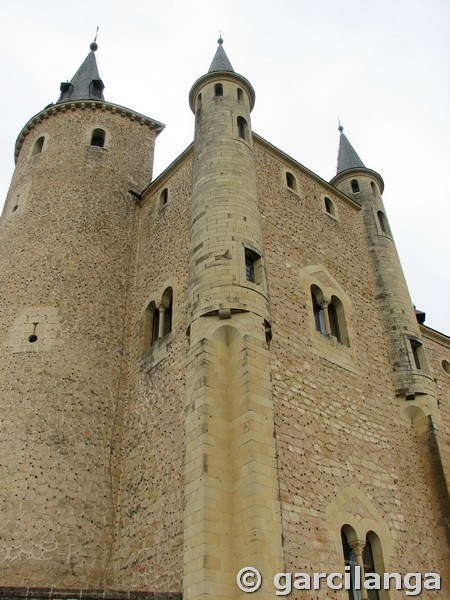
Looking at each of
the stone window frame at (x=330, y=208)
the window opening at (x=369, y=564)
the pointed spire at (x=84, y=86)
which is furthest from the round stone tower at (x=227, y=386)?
the pointed spire at (x=84, y=86)

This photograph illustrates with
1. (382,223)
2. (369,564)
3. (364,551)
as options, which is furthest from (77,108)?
(369,564)

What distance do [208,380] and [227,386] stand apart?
410 millimetres

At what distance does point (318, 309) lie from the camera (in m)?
14.2

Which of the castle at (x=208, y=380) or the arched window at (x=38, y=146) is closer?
the castle at (x=208, y=380)

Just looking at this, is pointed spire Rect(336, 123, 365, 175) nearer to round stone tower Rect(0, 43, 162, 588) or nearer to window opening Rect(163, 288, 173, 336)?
round stone tower Rect(0, 43, 162, 588)

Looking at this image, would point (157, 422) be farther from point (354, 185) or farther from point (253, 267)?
point (354, 185)

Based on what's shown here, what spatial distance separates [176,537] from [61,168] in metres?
Result: 11.0

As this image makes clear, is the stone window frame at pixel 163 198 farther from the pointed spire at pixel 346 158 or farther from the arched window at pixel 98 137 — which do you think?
the pointed spire at pixel 346 158

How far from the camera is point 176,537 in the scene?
9.93 meters

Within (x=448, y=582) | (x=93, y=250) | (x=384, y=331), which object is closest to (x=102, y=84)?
(x=93, y=250)

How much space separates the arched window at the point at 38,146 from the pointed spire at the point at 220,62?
18.7 feet

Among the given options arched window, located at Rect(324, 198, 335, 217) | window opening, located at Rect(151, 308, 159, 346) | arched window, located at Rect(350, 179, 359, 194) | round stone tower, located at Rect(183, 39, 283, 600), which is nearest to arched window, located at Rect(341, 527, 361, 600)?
round stone tower, located at Rect(183, 39, 283, 600)

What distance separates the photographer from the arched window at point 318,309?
45.4 feet

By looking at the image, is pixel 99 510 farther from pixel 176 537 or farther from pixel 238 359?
pixel 238 359
